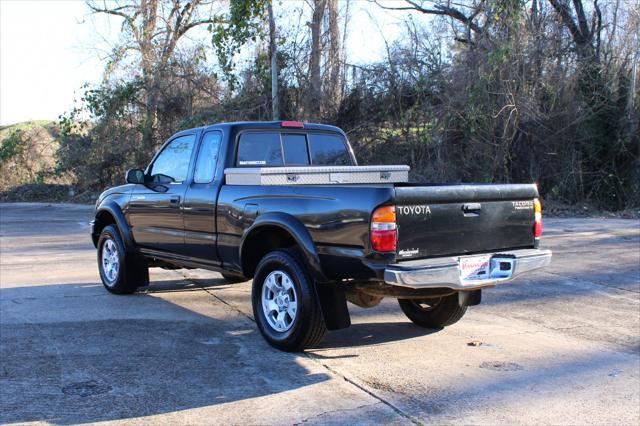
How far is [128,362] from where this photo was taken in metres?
5.30

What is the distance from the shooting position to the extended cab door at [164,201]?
7.09 meters

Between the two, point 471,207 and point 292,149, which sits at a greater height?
point 292,149

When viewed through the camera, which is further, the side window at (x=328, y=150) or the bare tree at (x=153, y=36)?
the bare tree at (x=153, y=36)

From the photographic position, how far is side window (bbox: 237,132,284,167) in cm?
660

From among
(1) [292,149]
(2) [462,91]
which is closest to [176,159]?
(1) [292,149]

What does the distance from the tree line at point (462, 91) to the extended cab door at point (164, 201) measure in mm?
8411

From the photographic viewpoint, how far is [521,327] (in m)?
6.64

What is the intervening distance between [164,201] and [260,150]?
1.35 meters

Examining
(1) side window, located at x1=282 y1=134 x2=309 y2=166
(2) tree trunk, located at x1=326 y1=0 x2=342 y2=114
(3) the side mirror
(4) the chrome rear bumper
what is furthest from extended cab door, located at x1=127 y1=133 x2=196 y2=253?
(2) tree trunk, located at x1=326 y1=0 x2=342 y2=114

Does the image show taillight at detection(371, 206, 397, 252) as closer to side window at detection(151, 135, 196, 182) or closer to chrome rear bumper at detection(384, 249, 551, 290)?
chrome rear bumper at detection(384, 249, 551, 290)

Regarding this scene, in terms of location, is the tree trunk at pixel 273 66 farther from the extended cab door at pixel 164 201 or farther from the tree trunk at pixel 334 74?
the extended cab door at pixel 164 201

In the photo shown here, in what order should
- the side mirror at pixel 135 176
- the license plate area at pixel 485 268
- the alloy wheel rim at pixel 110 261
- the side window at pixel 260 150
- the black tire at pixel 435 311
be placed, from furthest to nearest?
the alloy wheel rim at pixel 110 261, the side mirror at pixel 135 176, the side window at pixel 260 150, the black tire at pixel 435 311, the license plate area at pixel 485 268

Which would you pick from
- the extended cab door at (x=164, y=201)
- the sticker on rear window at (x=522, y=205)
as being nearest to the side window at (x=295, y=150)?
the extended cab door at (x=164, y=201)

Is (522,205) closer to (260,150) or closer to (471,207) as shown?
(471,207)
